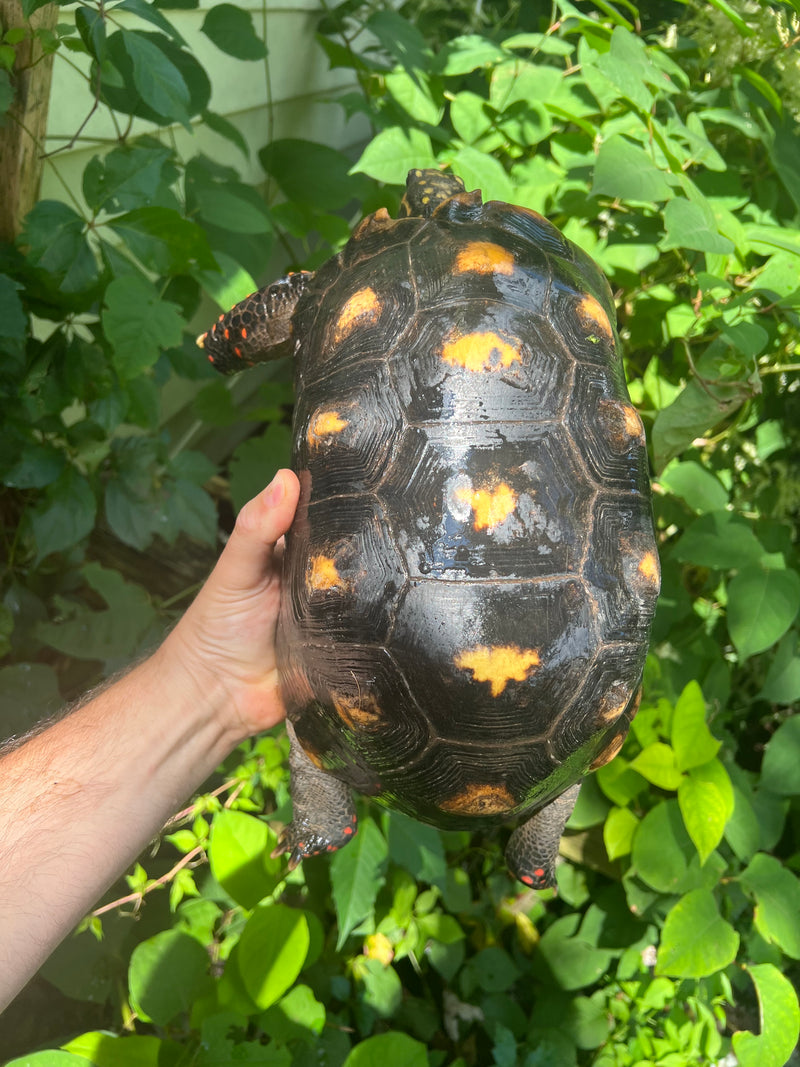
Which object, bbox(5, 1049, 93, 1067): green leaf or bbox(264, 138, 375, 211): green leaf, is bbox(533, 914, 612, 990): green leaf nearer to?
bbox(5, 1049, 93, 1067): green leaf

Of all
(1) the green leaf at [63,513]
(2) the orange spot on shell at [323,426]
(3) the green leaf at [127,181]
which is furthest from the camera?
(1) the green leaf at [63,513]

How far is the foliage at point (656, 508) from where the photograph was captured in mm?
1159

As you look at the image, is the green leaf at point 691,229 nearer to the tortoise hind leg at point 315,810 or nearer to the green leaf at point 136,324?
the green leaf at point 136,324

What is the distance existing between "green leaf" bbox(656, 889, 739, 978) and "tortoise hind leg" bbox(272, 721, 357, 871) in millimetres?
598

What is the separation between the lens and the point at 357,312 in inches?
41.3

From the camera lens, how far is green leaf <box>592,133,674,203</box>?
1164 millimetres

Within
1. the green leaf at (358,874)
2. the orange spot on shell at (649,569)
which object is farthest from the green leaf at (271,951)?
the orange spot on shell at (649,569)

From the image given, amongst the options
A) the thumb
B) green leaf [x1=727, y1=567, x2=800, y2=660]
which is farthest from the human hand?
green leaf [x1=727, y1=567, x2=800, y2=660]

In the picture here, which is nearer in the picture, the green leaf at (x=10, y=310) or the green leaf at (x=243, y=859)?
the green leaf at (x=10, y=310)

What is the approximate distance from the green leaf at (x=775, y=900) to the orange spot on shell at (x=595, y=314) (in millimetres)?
1018

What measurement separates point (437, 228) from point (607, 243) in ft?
1.91

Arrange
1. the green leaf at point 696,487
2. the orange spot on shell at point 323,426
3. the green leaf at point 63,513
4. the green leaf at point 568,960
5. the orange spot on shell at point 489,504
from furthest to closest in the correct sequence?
the green leaf at point 568,960
the green leaf at point 696,487
the green leaf at point 63,513
the orange spot on shell at point 323,426
the orange spot on shell at point 489,504

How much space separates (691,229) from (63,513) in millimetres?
1121

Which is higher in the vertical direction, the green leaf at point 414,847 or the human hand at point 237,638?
the human hand at point 237,638
